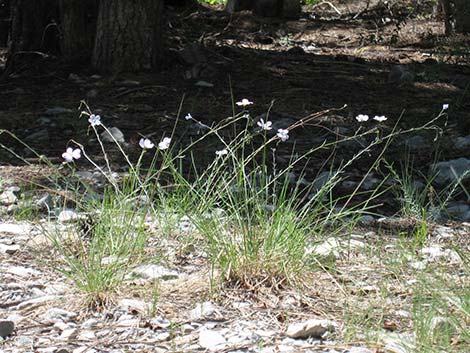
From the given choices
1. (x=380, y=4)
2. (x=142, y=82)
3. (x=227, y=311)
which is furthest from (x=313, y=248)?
(x=380, y=4)

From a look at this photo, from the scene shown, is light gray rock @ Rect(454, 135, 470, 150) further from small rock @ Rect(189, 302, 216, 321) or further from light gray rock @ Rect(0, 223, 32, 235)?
small rock @ Rect(189, 302, 216, 321)

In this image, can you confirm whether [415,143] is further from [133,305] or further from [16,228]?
[133,305]

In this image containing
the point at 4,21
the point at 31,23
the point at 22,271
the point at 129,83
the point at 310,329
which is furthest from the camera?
the point at 4,21

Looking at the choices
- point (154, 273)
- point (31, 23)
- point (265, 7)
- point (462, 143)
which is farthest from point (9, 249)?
point (265, 7)

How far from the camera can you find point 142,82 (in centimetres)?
750

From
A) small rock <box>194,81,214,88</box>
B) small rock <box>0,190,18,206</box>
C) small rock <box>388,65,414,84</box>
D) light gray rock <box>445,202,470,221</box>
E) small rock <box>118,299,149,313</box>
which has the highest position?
small rock <box>388,65,414,84</box>

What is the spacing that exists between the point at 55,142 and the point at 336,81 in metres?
2.61

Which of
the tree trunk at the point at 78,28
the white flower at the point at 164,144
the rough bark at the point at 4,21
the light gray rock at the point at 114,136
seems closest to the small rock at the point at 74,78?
the tree trunk at the point at 78,28

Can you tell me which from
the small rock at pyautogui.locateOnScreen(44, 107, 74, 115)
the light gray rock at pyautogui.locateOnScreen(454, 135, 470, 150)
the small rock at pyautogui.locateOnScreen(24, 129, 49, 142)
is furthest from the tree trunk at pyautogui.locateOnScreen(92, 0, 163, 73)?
the light gray rock at pyautogui.locateOnScreen(454, 135, 470, 150)

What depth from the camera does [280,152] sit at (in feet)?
20.3

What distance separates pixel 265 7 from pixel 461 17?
262 centimetres

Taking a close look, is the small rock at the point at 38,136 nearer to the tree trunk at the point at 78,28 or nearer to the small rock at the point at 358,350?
the tree trunk at the point at 78,28

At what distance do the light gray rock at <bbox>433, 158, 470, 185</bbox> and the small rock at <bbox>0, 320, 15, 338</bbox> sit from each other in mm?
3059

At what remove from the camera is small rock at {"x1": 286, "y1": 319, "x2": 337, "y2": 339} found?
9.80 ft
